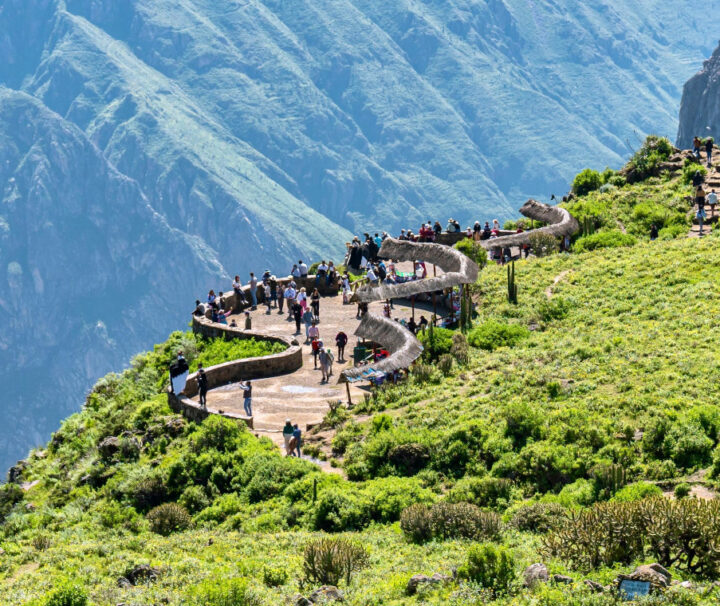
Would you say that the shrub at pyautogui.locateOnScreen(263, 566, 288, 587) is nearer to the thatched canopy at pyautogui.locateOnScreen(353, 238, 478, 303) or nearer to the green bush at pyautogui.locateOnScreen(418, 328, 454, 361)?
the green bush at pyautogui.locateOnScreen(418, 328, 454, 361)

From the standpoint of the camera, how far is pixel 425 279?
44.2 meters

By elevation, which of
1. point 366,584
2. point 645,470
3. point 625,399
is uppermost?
point 625,399

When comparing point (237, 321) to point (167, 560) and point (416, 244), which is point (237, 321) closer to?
point (416, 244)

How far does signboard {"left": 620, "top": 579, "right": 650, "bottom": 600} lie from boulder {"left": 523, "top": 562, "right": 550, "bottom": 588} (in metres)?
1.49

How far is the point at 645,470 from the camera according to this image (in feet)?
87.6

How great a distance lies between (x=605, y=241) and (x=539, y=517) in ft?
102

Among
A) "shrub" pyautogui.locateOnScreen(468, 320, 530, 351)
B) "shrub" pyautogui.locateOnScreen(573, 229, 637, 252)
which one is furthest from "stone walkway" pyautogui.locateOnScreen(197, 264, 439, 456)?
"shrub" pyautogui.locateOnScreen(573, 229, 637, 252)

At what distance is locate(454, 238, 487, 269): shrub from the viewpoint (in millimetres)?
53544

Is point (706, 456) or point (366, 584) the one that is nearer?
point (366, 584)

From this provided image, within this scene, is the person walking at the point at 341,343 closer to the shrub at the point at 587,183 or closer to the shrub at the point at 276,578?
the shrub at the point at 276,578

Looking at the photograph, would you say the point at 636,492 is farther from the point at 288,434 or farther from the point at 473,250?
the point at 473,250

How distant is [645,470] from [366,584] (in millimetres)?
7853

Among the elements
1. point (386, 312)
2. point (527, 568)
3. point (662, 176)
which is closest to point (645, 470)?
point (527, 568)

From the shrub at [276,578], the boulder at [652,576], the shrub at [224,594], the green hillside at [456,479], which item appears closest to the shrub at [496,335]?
the green hillside at [456,479]
